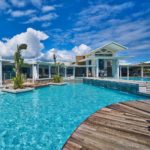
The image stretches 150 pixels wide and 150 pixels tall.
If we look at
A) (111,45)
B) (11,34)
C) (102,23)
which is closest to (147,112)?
(111,45)

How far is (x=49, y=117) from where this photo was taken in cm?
909

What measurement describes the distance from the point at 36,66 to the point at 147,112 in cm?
2481

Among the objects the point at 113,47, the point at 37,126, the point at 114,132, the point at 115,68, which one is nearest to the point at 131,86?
the point at 37,126

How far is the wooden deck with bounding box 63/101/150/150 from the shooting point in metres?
3.55

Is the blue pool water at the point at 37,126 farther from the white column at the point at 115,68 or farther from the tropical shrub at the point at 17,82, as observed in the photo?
the white column at the point at 115,68

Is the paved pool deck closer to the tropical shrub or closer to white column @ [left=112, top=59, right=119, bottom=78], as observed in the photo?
the tropical shrub

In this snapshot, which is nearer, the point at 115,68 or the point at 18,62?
the point at 18,62

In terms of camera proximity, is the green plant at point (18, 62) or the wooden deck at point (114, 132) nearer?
the wooden deck at point (114, 132)

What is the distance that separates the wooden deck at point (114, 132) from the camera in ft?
11.7

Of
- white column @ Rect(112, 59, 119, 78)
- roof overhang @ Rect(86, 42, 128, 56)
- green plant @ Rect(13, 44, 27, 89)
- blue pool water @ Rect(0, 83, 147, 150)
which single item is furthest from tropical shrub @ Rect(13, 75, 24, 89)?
white column @ Rect(112, 59, 119, 78)

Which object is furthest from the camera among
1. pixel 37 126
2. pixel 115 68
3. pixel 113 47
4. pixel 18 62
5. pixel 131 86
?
pixel 115 68

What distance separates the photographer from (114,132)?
421 cm

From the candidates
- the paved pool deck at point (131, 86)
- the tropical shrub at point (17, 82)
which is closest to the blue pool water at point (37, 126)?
the paved pool deck at point (131, 86)

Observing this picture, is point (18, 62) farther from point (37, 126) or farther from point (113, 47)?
point (113, 47)
